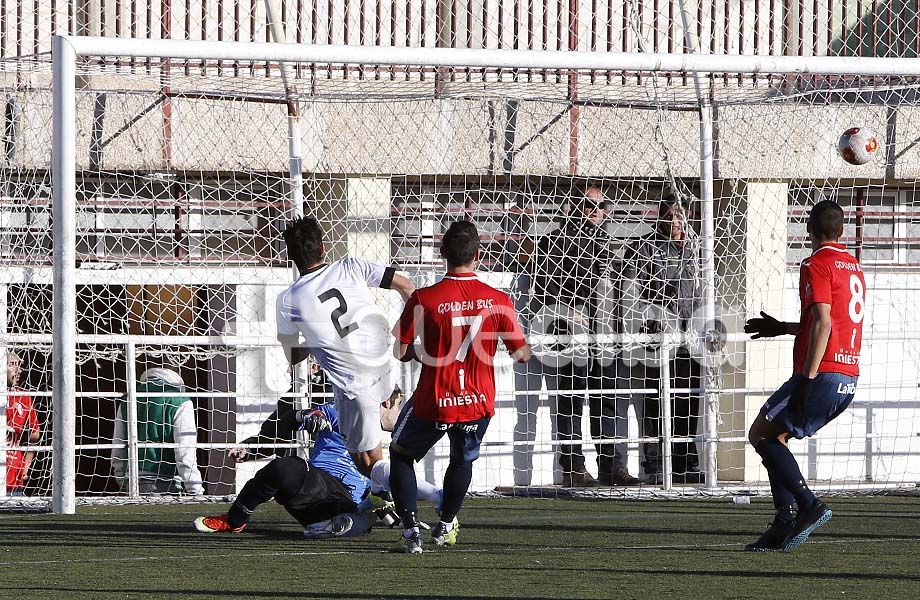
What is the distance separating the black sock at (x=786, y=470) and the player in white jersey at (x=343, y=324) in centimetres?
176

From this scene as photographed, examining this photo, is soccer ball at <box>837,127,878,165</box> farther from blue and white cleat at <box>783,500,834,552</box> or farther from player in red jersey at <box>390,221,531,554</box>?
player in red jersey at <box>390,221,531,554</box>

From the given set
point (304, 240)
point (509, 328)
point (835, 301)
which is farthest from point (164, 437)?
point (835, 301)

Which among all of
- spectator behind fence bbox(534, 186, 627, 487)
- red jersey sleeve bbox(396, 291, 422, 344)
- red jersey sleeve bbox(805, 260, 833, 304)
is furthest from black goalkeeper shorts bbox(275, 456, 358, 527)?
spectator behind fence bbox(534, 186, 627, 487)

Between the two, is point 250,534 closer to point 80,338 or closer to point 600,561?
point 600,561

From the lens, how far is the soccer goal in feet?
30.0

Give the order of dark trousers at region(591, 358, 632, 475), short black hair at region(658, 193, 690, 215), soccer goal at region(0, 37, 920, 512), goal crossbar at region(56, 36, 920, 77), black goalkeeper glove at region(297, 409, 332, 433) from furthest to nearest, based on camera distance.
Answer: short black hair at region(658, 193, 690, 215)
dark trousers at region(591, 358, 632, 475)
soccer goal at region(0, 37, 920, 512)
goal crossbar at region(56, 36, 920, 77)
black goalkeeper glove at region(297, 409, 332, 433)

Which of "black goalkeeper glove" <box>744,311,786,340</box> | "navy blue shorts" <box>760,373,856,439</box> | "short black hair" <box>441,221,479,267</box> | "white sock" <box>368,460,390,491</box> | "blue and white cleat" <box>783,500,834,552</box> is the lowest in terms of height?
"blue and white cleat" <box>783,500,834,552</box>

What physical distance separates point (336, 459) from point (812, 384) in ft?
7.51

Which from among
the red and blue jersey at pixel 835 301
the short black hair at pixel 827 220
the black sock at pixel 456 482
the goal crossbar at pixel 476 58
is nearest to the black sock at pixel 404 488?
the black sock at pixel 456 482

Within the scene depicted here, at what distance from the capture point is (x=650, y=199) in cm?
998

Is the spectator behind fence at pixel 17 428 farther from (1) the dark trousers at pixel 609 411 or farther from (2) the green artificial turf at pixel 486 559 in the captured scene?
(1) the dark trousers at pixel 609 411

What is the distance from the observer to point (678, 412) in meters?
9.62

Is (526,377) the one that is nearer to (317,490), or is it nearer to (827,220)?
(317,490)

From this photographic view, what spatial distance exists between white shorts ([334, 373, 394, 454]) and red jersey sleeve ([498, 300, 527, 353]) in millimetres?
937
